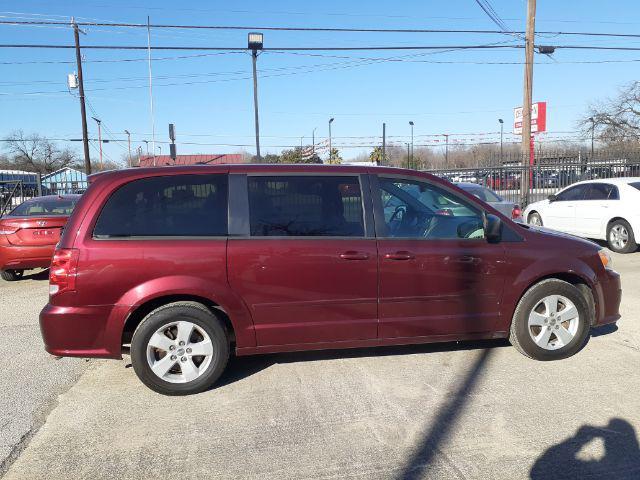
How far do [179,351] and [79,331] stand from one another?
30.0 inches

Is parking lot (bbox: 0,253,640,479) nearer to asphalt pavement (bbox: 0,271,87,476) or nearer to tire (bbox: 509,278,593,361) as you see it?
asphalt pavement (bbox: 0,271,87,476)

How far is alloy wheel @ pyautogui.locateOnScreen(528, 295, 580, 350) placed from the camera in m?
4.48

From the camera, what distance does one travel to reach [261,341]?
408 cm

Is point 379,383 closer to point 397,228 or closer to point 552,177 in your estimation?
point 397,228

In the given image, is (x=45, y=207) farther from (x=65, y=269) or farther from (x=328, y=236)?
(x=328, y=236)

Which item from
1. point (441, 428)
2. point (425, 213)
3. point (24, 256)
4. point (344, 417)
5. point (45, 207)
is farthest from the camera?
point (45, 207)

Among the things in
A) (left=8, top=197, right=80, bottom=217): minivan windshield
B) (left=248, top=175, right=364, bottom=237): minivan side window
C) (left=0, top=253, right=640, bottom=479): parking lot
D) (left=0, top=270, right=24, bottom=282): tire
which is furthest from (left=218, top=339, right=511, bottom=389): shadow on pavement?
(left=0, top=270, right=24, bottom=282): tire

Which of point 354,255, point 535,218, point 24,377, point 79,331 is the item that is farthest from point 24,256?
point 535,218

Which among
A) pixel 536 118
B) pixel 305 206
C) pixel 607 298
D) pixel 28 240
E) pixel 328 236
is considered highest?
pixel 536 118

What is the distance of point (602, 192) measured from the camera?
35.5 ft

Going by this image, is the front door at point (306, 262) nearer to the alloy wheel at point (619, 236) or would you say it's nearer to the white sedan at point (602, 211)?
the white sedan at point (602, 211)

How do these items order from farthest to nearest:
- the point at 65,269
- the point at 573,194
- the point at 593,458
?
the point at 573,194, the point at 65,269, the point at 593,458

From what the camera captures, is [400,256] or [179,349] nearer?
[179,349]

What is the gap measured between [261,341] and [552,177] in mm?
18405
